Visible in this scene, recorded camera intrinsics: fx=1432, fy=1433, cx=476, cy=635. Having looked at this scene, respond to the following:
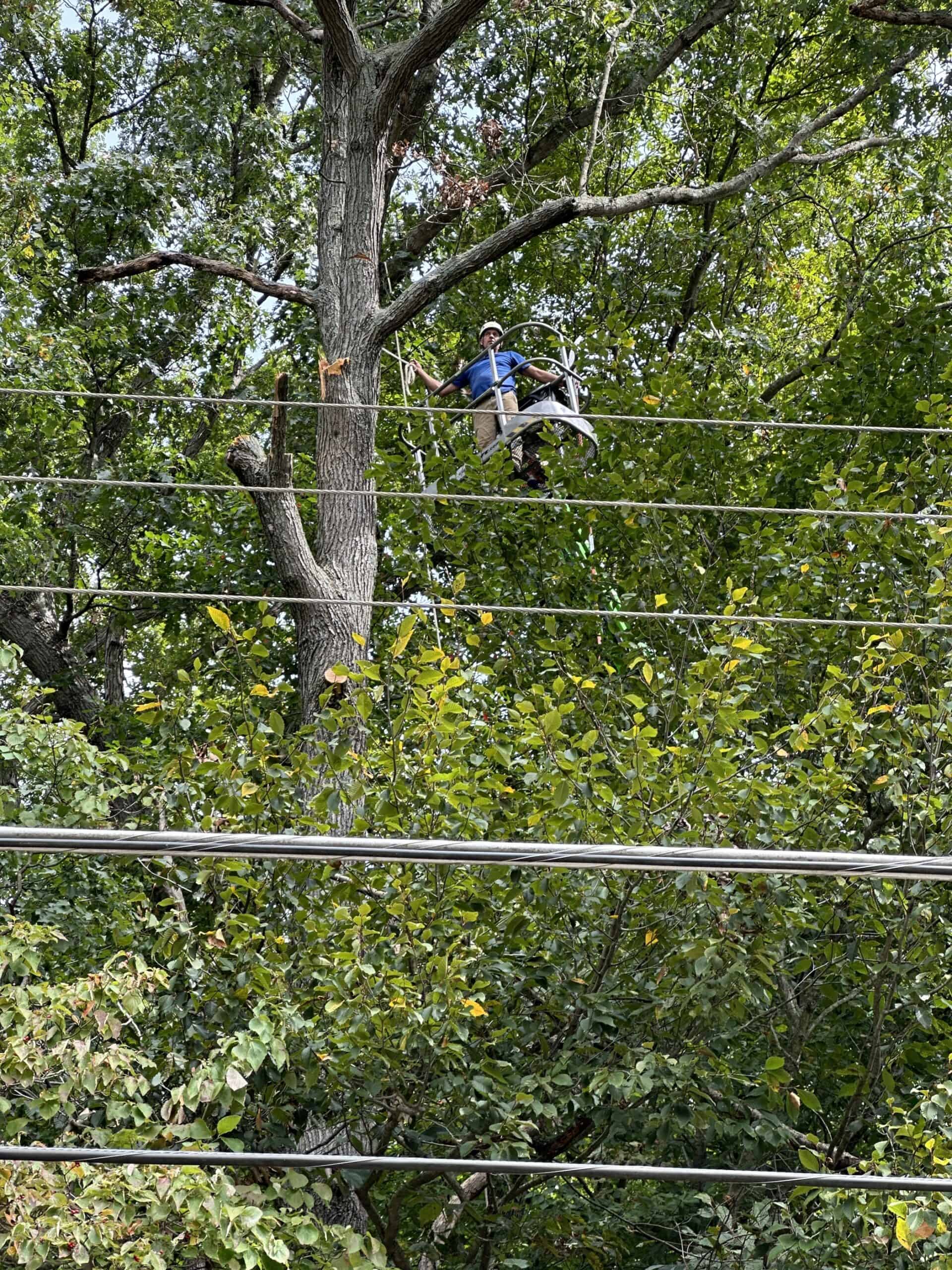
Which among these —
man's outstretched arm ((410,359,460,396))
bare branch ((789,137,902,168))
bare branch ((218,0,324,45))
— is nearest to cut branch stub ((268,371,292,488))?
man's outstretched arm ((410,359,460,396))

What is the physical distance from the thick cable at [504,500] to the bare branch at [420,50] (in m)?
2.55

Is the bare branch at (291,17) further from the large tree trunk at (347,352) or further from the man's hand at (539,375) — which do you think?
the man's hand at (539,375)

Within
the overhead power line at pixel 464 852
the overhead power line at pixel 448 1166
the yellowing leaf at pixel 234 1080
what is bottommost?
the yellowing leaf at pixel 234 1080

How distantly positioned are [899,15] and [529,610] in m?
4.76

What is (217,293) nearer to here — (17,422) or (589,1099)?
(17,422)

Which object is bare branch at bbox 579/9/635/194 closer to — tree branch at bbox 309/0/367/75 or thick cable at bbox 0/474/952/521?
tree branch at bbox 309/0/367/75

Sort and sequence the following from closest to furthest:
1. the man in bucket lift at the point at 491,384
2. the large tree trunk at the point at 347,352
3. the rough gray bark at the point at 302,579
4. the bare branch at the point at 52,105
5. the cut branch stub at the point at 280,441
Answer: the cut branch stub at the point at 280,441
the rough gray bark at the point at 302,579
the large tree trunk at the point at 347,352
the man in bucket lift at the point at 491,384
the bare branch at the point at 52,105

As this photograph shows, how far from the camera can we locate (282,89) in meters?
16.0

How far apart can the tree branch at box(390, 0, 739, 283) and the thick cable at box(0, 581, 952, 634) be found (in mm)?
3007


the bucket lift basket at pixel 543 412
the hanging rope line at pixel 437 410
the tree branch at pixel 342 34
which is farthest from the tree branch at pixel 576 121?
the bucket lift basket at pixel 543 412

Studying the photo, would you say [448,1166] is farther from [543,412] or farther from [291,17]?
[291,17]

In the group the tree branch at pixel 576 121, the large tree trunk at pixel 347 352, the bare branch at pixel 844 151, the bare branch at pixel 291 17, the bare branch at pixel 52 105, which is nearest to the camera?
the large tree trunk at pixel 347 352

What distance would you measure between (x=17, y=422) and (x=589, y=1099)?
8.88 m

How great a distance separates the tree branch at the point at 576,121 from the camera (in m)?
11.8
